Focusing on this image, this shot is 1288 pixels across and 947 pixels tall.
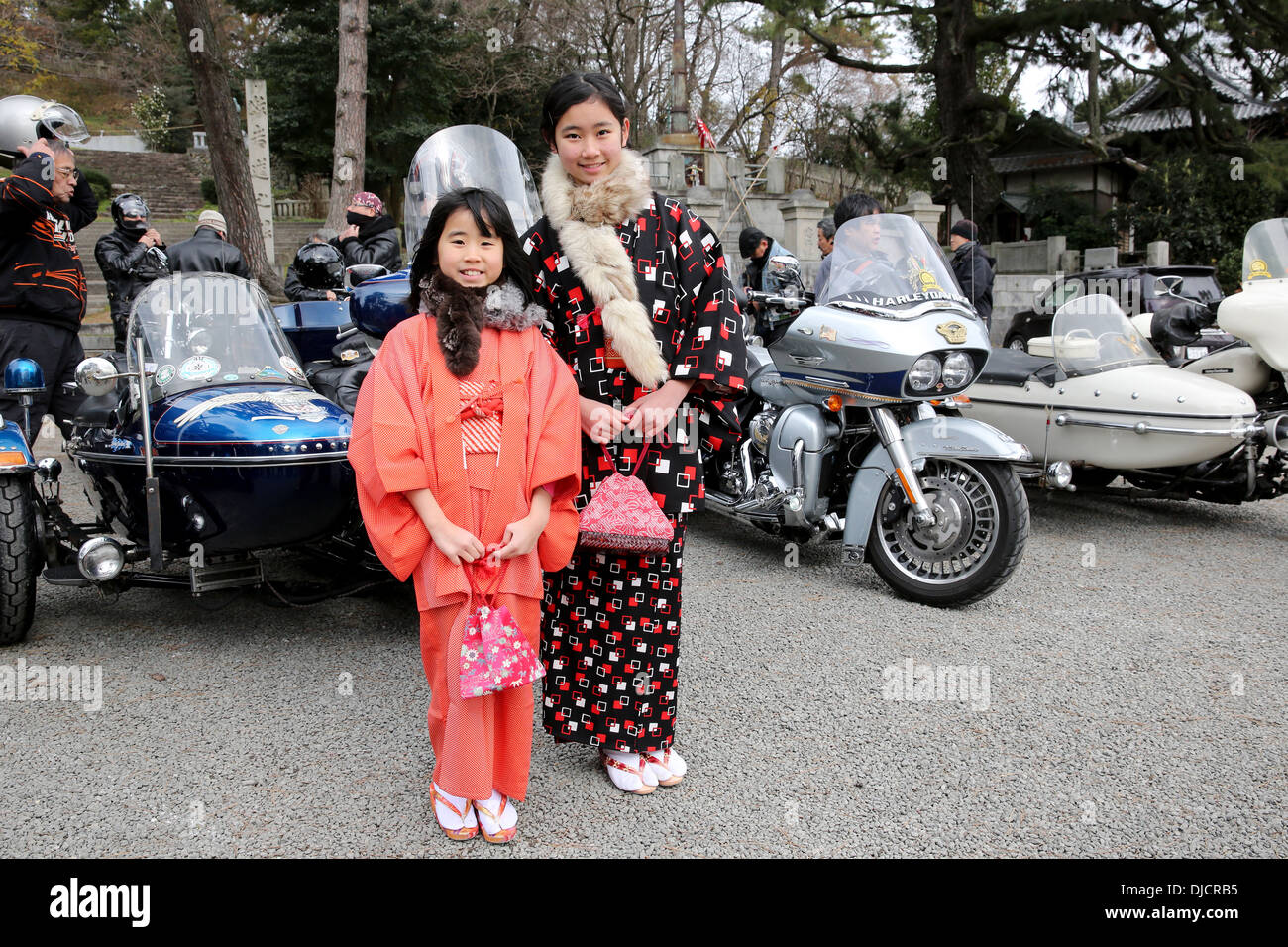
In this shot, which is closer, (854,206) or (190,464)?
(190,464)

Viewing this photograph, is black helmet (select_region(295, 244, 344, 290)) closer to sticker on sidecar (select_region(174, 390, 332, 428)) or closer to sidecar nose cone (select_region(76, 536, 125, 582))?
sticker on sidecar (select_region(174, 390, 332, 428))

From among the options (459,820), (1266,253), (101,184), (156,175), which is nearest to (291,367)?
(459,820)

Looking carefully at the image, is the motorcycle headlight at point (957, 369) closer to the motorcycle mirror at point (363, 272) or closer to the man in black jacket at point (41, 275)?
the motorcycle mirror at point (363, 272)

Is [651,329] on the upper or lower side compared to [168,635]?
upper

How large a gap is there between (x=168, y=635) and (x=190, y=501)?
0.85 metres

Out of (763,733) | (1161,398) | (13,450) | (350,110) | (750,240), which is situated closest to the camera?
(763,733)

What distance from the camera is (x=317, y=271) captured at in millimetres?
5742

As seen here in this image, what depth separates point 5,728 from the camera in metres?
3.12

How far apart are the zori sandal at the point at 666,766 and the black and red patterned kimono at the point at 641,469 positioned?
0.19 feet

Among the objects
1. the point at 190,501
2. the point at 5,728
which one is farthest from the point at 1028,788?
the point at 5,728

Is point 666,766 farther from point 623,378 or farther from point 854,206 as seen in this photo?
point 854,206

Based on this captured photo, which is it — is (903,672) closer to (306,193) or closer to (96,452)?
(96,452)

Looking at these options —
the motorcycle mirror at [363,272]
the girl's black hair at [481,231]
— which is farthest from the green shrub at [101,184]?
the girl's black hair at [481,231]

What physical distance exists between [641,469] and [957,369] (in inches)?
88.3
